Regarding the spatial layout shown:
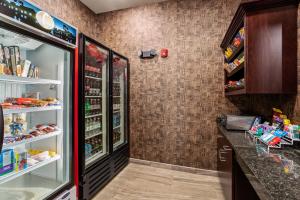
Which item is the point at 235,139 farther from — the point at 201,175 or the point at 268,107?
the point at 201,175

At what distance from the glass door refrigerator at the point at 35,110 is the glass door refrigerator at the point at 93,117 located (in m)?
0.16

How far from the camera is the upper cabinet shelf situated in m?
1.50

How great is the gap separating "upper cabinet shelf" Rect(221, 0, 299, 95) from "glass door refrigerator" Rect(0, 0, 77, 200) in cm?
169

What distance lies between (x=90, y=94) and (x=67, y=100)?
1.73 ft

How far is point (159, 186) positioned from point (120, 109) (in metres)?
1.34

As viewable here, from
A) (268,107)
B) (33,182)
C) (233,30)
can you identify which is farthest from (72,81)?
(268,107)

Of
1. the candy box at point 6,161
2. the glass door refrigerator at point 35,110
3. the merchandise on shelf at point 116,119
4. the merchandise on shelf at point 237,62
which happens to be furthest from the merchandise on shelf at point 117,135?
the merchandise on shelf at point 237,62

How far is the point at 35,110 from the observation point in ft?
4.77

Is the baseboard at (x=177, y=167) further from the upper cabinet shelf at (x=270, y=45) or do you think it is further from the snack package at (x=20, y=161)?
the snack package at (x=20, y=161)

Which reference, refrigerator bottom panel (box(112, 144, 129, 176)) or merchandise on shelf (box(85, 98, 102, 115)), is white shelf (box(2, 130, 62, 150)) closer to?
merchandise on shelf (box(85, 98, 102, 115))

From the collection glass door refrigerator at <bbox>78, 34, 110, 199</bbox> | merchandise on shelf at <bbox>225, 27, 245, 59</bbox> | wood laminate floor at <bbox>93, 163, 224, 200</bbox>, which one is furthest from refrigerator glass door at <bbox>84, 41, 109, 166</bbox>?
merchandise on shelf at <bbox>225, 27, 245, 59</bbox>

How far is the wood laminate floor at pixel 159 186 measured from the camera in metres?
2.06

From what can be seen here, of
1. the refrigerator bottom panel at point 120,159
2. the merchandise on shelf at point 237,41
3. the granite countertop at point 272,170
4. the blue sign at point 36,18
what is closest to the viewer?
the granite countertop at point 272,170

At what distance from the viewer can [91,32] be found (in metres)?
3.13
